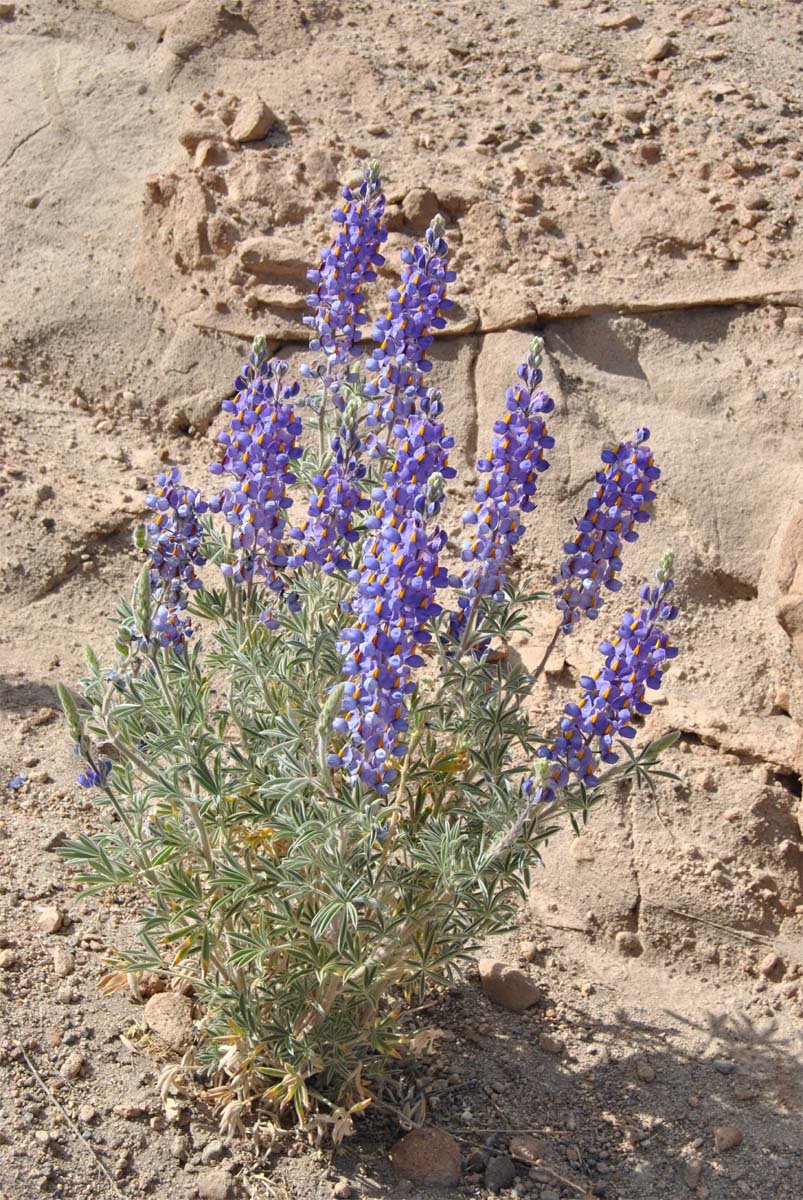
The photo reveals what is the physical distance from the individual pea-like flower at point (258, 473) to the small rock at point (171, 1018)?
139cm

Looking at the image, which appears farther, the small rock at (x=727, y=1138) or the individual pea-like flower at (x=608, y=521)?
the small rock at (x=727, y=1138)

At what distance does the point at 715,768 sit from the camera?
517 centimetres

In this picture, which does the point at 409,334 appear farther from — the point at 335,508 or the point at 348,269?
the point at 335,508

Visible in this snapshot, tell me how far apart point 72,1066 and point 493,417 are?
3.47 m

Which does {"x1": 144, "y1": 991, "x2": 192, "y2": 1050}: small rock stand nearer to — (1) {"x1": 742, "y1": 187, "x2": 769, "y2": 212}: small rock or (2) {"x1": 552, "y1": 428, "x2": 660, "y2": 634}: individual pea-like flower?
(2) {"x1": 552, "y1": 428, "x2": 660, "y2": 634}: individual pea-like flower

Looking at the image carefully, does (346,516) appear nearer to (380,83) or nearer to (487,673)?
(487,673)

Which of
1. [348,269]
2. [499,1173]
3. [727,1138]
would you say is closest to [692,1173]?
[727,1138]

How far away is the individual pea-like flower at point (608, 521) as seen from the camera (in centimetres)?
345

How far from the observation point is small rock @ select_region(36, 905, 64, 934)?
14.0ft

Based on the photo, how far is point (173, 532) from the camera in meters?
3.53

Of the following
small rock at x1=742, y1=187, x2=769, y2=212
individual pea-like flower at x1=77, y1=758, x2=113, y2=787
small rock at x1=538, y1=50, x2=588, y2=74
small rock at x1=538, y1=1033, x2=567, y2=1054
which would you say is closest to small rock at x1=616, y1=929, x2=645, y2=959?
small rock at x1=538, y1=1033, x2=567, y2=1054

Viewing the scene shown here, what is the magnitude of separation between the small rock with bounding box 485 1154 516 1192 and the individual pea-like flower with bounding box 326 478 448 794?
152 centimetres

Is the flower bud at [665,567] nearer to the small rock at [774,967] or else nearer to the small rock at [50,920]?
the small rock at [774,967]

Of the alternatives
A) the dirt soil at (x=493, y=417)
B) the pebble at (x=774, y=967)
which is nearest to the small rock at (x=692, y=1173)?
the dirt soil at (x=493, y=417)
